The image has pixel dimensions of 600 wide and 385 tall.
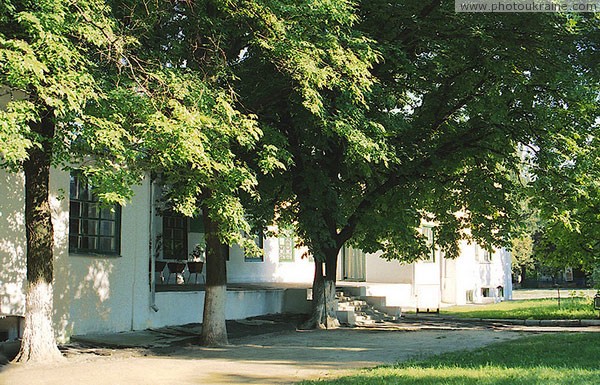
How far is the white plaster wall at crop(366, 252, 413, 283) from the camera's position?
32125 millimetres

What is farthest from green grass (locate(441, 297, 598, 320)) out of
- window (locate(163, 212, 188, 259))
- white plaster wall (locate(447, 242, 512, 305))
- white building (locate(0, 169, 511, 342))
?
window (locate(163, 212, 188, 259))

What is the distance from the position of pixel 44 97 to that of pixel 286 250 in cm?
2095

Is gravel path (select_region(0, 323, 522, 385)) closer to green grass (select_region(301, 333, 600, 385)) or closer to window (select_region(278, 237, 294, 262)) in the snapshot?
green grass (select_region(301, 333, 600, 385))

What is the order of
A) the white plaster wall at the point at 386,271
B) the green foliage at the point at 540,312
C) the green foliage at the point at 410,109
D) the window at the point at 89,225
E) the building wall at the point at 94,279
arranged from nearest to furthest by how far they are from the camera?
the green foliage at the point at 410,109 → the building wall at the point at 94,279 → the window at the point at 89,225 → the green foliage at the point at 540,312 → the white plaster wall at the point at 386,271

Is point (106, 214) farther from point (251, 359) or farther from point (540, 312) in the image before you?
point (540, 312)

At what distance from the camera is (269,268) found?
28656 millimetres

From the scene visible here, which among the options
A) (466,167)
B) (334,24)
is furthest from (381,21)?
(466,167)

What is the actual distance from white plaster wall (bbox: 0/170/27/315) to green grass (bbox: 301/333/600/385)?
291 inches

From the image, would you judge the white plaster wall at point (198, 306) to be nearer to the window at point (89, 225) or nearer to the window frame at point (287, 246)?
the window at point (89, 225)

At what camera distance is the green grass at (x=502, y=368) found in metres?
9.93

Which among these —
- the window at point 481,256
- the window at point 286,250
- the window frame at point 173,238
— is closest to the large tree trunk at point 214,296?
the window frame at point 173,238

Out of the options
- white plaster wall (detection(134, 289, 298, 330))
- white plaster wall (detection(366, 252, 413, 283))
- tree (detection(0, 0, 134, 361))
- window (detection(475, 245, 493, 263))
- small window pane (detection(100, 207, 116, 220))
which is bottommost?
white plaster wall (detection(134, 289, 298, 330))

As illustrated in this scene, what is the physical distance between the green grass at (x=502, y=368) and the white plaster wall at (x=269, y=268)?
41.8 ft

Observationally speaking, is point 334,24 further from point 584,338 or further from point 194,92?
point 584,338
